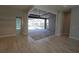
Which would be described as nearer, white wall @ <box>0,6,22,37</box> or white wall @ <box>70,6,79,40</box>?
white wall @ <box>70,6,79,40</box>

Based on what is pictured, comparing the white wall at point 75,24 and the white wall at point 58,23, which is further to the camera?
the white wall at point 58,23

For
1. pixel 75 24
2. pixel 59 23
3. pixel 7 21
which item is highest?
pixel 7 21

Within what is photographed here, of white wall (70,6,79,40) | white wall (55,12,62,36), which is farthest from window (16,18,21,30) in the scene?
white wall (70,6,79,40)

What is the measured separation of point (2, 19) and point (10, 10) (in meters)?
0.89

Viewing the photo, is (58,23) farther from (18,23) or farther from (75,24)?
(18,23)

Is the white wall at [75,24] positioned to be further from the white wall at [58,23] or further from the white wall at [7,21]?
the white wall at [7,21]

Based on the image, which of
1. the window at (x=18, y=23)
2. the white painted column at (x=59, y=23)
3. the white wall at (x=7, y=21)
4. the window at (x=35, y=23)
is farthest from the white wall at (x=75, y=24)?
the window at (x=35, y=23)

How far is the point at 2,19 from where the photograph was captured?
6.37 metres

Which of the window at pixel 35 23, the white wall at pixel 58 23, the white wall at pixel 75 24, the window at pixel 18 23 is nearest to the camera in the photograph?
the white wall at pixel 75 24

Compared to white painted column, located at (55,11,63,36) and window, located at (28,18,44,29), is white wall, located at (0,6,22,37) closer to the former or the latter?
white painted column, located at (55,11,63,36)

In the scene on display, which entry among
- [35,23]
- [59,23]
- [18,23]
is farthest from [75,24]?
[35,23]

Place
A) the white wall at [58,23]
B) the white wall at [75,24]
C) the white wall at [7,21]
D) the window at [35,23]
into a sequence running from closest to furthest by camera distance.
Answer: the white wall at [75,24] → the white wall at [7,21] → the white wall at [58,23] → the window at [35,23]
